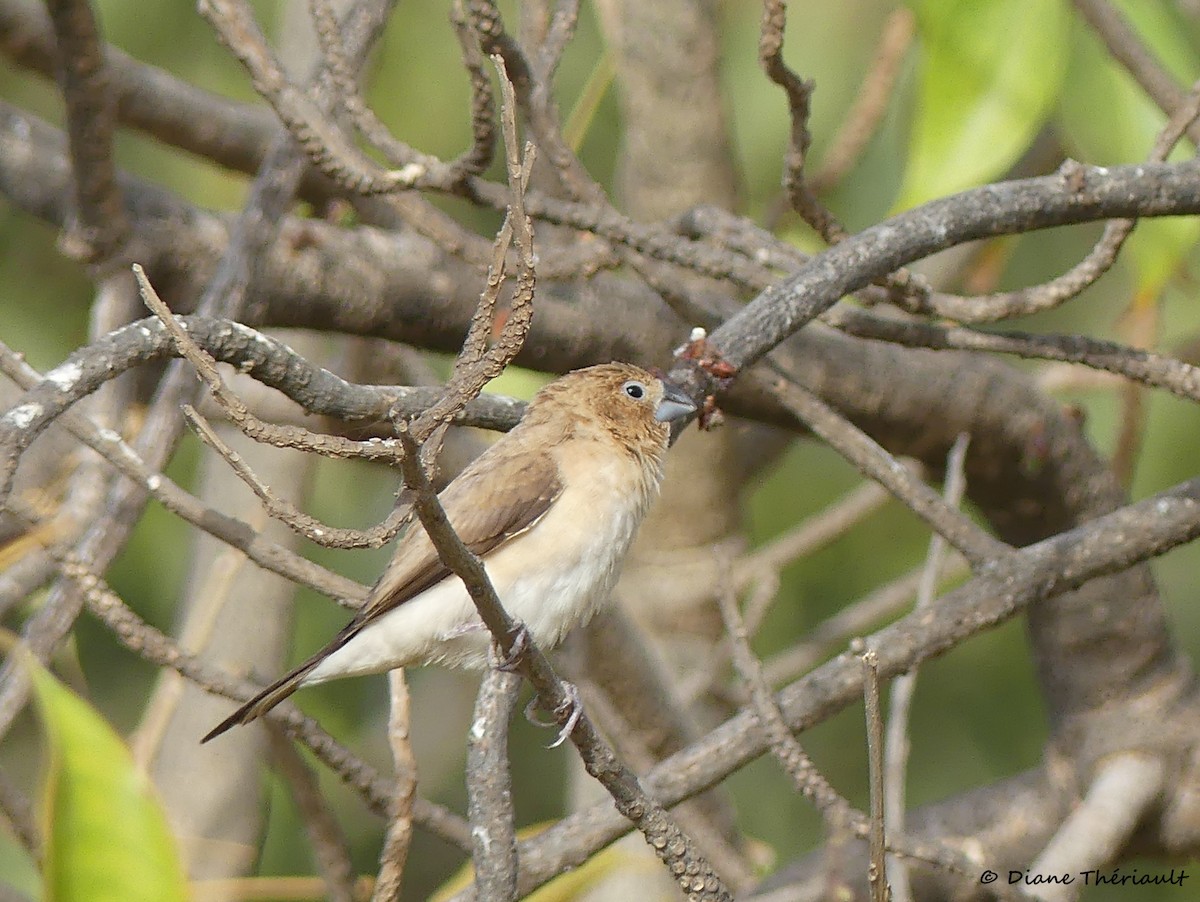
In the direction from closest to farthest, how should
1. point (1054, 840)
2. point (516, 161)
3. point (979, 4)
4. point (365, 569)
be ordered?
point (516, 161) < point (979, 4) < point (1054, 840) < point (365, 569)

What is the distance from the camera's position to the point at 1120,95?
144 inches

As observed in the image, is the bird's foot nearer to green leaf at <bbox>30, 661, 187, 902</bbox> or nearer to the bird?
green leaf at <bbox>30, 661, 187, 902</bbox>

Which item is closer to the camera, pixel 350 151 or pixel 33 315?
pixel 350 151

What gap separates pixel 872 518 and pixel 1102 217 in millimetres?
3274

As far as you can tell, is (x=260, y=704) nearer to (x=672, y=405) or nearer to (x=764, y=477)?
(x=672, y=405)

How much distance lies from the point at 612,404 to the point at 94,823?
5.75ft

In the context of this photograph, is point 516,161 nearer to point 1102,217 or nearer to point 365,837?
point 1102,217

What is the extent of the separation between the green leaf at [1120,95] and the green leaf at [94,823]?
251 cm

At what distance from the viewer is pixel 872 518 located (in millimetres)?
5836

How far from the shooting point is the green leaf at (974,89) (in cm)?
314

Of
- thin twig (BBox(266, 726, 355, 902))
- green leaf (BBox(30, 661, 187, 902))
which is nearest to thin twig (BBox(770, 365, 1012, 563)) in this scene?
thin twig (BBox(266, 726, 355, 902))

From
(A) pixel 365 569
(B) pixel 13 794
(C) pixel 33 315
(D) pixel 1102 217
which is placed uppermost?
(C) pixel 33 315

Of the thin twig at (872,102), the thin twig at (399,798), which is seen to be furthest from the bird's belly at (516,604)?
the thin twig at (872,102)

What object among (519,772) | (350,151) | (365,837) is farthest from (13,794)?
(519,772)
